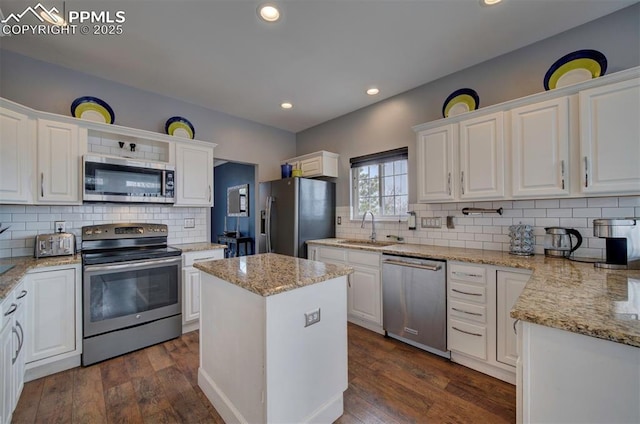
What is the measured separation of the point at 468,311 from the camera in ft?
7.29

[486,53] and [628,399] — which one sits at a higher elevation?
[486,53]

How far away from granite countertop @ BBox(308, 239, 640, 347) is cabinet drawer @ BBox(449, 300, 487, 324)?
0.47 m

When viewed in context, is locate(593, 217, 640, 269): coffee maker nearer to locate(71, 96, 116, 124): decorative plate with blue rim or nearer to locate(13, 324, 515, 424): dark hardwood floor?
locate(13, 324, 515, 424): dark hardwood floor

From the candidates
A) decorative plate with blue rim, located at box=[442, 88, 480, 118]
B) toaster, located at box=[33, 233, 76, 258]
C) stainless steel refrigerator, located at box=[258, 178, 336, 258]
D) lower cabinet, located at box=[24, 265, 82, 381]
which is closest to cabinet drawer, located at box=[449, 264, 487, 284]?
decorative plate with blue rim, located at box=[442, 88, 480, 118]

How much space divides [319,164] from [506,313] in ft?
9.18

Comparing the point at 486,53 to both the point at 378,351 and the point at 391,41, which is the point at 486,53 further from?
the point at 378,351

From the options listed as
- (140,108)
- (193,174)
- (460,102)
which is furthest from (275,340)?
(140,108)

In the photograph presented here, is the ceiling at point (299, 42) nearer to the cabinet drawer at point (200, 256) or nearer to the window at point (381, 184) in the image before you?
the window at point (381, 184)

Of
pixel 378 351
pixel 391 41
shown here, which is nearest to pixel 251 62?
pixel 391 41

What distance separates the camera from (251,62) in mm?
2600

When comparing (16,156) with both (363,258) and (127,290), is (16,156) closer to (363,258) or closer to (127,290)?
(127,290)

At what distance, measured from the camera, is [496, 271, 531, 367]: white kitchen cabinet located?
1.97 metres

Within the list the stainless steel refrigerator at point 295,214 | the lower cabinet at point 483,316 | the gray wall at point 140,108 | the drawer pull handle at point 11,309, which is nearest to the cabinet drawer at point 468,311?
the lower cabinet at point 483,316

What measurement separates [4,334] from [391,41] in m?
3.33
